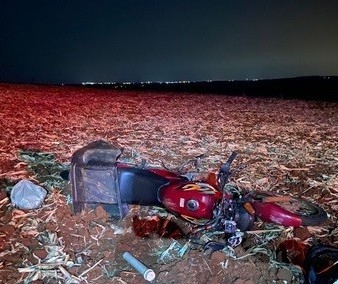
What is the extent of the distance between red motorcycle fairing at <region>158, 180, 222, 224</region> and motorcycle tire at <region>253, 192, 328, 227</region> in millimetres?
706

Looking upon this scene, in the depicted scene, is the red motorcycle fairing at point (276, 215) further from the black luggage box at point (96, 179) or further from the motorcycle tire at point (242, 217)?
the black luggage box at point (96, 179)

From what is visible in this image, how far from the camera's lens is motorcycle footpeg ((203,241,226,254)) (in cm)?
448

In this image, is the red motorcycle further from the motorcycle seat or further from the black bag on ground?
the black bag on ground

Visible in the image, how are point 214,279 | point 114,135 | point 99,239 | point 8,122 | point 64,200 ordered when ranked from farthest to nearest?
1. point 8,122
2. point 114,135
3. point 64,200
4. point 99,239
5. point 214,279

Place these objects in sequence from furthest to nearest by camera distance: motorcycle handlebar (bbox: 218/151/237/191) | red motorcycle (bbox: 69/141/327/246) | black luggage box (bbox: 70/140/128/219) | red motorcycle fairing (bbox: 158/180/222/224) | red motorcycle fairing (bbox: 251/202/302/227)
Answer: black luggage box (bbox: 70/140/128/219), motorcycle handlebar (bbox: 218/151/237/191), red motorcycle fairing (bbox: 251/202/302/227), red motorcycle (bbox: 69/141/327/246), red motorcycle fairing (bbox: 158/180/222/224)

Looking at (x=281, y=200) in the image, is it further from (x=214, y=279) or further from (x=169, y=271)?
(x=169, y=271)

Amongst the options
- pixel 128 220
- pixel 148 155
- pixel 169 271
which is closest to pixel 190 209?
pixel 169 271

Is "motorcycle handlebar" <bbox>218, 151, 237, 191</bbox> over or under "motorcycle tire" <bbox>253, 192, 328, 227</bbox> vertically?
over

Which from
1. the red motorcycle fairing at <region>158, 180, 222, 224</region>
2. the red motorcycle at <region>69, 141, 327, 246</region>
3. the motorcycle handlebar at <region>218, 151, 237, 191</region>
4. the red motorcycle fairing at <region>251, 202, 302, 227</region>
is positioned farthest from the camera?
the motorcycle handlebar at <region>218, 151, 237, 191</region>

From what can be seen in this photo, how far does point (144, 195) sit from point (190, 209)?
2.98ft

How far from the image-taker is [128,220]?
5227 mm

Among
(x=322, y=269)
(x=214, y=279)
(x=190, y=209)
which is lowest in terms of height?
(x=214, y=279)

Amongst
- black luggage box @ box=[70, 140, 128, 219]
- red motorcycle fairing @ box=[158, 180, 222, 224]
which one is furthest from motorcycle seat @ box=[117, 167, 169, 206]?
red motorcycle fairing @ box=[158, 180, 222, 224]

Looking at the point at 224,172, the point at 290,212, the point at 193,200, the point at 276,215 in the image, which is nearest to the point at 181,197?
the point at 193,200
